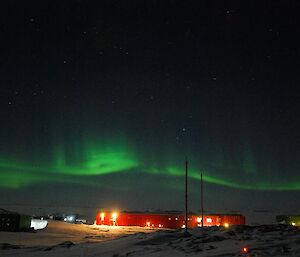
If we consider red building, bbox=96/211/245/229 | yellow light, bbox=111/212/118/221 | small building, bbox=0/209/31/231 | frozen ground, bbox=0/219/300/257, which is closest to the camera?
frozen ground, bbox=0/219/300/257

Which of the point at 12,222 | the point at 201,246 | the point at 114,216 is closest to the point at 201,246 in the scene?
the point at 201,246

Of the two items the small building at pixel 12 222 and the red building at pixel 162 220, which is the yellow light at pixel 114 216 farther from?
the small building at pixel 12 222

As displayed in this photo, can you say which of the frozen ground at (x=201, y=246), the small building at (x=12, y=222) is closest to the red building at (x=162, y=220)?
the small building at (x=12, y=222)

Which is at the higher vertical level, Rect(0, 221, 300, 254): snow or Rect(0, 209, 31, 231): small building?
Rect(0, 209, 31, 231): small building

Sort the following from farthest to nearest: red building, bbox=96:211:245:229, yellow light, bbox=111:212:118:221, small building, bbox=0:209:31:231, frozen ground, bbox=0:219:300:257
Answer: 1. yellow light, bbox=111:212:118:221
2. red building, bbox=96:211:245:229
3. small building, bbox=0:209:31:231
4. frozen ground, bbox=0:219:300:257

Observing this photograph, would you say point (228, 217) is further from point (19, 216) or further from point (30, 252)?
point (30, 252)

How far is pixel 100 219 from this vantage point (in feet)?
324

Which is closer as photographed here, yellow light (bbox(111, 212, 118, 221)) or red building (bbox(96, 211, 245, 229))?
red building (bbox(96, 211, 245, 229))

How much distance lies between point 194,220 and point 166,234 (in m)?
68.0

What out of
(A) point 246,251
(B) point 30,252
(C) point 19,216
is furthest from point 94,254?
(C) point 19,216

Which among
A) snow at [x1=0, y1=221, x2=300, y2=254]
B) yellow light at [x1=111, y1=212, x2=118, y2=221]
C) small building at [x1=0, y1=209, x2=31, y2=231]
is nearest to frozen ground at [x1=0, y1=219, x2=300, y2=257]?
snow at [x1=0, y1=221, x2=300, y2=254]

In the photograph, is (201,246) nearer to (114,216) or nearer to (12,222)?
(12,222)

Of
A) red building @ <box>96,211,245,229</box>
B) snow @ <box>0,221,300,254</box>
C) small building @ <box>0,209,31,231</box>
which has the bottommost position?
snow @ <box>0,221,300,254</box>

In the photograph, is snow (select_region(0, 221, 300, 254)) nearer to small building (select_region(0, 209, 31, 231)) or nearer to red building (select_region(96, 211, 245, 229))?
small building (select_region(0, 209, 31, 231))
